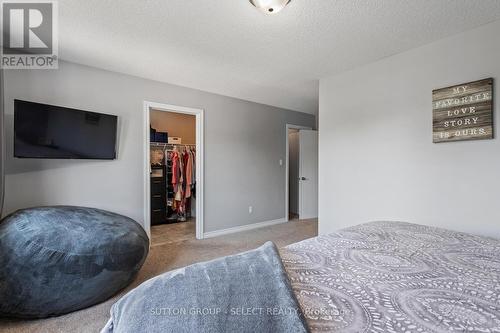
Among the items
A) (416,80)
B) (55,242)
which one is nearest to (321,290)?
(55,242)

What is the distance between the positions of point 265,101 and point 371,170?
7.13 ft

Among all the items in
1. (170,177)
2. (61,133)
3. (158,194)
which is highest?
(61,133)

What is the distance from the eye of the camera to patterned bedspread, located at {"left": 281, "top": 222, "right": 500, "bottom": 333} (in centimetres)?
61

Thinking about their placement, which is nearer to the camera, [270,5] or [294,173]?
[270,5]

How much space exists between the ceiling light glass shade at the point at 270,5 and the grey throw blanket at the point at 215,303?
158 centimetres

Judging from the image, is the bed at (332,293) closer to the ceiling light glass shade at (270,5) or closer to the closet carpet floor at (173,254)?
the closet carpet floor at (173,254)

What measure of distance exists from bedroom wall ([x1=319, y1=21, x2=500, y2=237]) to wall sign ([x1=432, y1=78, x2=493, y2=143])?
0.06 meters

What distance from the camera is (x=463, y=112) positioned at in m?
1.91

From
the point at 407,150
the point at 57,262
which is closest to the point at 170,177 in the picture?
the point at 57,262

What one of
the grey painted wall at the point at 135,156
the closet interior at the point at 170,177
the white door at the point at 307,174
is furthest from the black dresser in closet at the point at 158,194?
the white door at the point at 307,174

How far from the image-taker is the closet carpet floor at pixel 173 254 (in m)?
1.61

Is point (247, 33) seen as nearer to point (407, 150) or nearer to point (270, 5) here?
point (270, 5)

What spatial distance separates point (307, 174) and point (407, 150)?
256cm

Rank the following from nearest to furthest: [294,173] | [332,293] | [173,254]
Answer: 1. [332,293]
2. [173,254]
3. [294,173]
